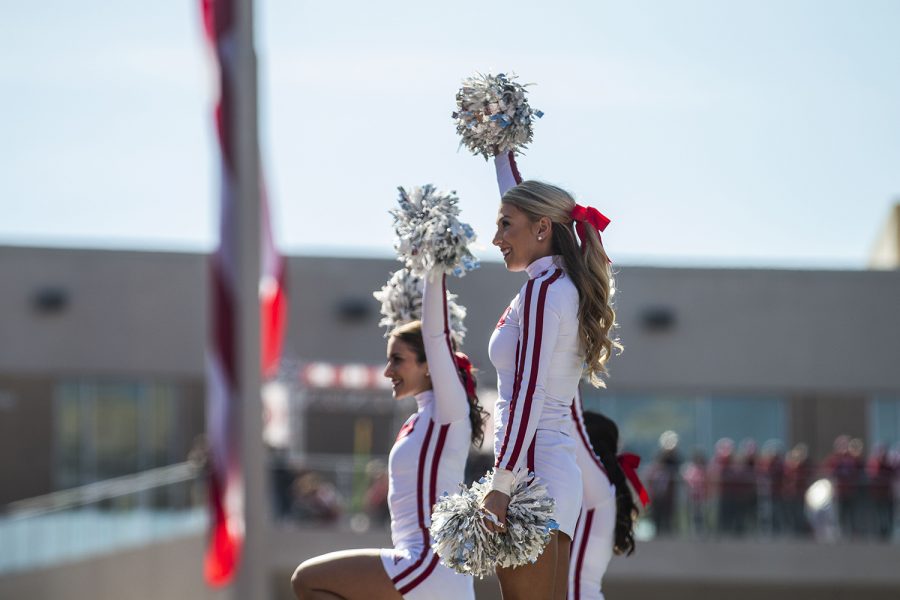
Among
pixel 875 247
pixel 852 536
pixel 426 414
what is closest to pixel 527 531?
pixel 426 414

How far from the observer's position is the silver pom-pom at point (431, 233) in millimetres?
4895

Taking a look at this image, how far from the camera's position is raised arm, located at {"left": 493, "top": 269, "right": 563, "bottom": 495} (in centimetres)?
427

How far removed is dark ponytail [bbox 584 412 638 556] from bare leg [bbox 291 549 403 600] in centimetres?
73

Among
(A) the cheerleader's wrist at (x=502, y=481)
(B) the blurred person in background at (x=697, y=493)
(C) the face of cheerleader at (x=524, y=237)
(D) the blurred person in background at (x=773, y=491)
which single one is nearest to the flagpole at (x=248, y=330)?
(B) the blurred person in background at (x=697, y=493)

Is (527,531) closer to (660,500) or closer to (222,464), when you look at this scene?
(222,464)

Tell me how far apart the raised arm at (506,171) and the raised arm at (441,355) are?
1.08ft

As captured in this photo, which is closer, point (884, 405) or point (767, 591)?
point (767, 591)

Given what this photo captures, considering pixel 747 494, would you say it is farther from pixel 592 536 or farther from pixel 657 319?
pixel 592 536

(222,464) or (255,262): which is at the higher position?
(255,262)

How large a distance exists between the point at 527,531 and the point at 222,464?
23.9 ft

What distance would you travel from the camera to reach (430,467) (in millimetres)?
5137

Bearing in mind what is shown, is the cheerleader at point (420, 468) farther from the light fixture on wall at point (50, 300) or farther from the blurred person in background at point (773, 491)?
the light fixture on wall at point (50, 300)

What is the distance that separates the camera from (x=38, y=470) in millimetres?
23469

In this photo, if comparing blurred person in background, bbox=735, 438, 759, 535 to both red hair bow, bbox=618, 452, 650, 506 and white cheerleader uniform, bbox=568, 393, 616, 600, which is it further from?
Answer: white cheerleader uniform, bbox=568, 393, 616, 600
